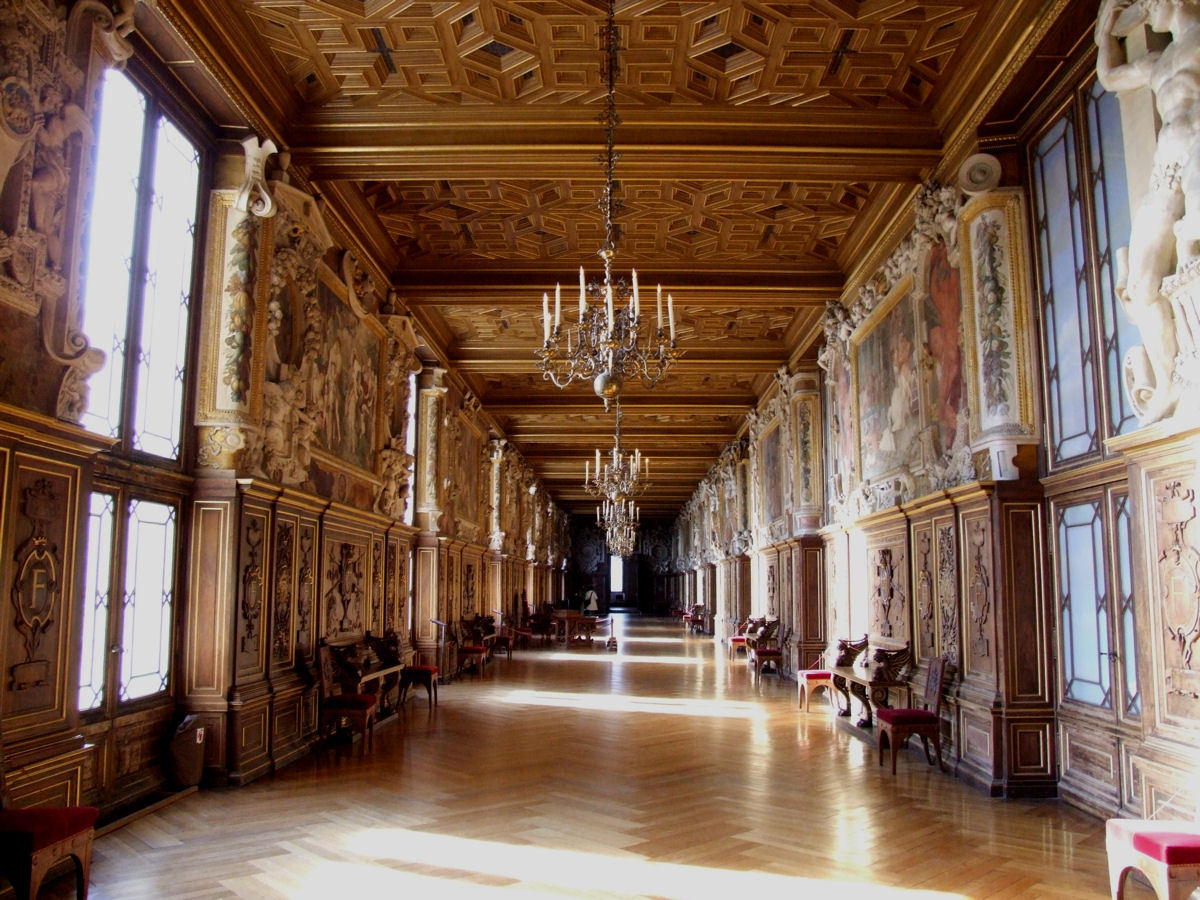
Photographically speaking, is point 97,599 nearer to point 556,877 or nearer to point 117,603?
point 117,603

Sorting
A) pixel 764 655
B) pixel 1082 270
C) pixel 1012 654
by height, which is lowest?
pixel 764 655

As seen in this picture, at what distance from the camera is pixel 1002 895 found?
4715 mm

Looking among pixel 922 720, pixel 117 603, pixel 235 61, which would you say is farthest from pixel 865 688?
pixel 235 61

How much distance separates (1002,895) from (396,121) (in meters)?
7.70

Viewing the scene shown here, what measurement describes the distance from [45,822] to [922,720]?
666 cm

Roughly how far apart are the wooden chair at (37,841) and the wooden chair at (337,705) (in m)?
4.27

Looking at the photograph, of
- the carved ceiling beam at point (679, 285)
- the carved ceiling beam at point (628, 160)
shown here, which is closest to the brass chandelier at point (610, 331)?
the carved ceiling beam at point (628, 160)

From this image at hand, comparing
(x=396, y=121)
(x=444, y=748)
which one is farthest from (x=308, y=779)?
(x=396, y=121)

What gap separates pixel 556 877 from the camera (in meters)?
5.02

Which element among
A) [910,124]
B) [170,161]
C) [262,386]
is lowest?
[262,386]

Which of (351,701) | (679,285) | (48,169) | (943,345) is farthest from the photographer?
(679,285)

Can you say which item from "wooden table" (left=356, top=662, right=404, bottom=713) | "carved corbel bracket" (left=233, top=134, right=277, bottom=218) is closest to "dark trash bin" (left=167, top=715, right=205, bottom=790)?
"wooden table" (left=356, top=662, right=404, bottom=713)

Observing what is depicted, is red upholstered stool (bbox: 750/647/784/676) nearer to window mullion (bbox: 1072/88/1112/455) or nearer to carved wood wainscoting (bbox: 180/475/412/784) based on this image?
carved wood wainscoting (bbox: 180/475/412/784)

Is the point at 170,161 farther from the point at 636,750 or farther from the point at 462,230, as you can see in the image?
the point at 636,750
